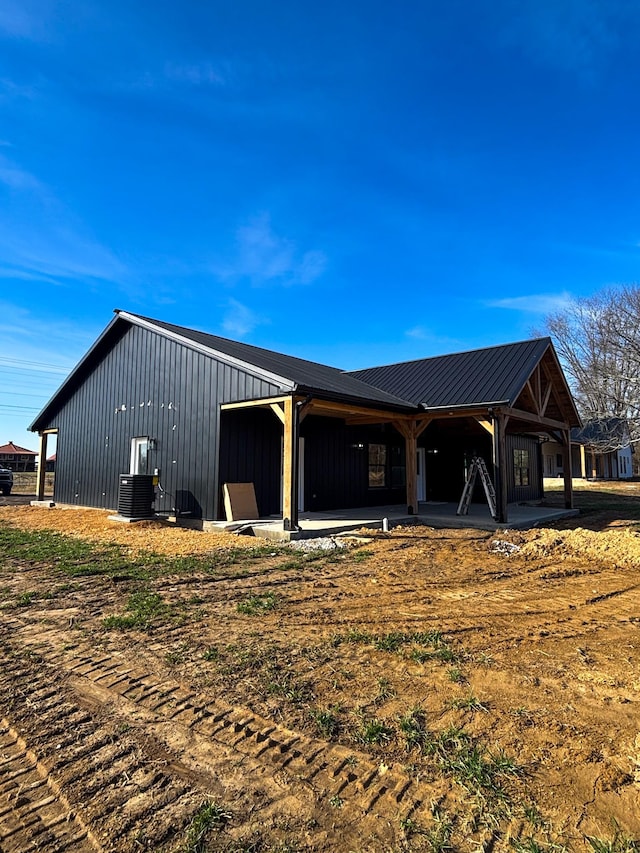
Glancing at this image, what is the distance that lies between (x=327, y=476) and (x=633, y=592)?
27.3ft

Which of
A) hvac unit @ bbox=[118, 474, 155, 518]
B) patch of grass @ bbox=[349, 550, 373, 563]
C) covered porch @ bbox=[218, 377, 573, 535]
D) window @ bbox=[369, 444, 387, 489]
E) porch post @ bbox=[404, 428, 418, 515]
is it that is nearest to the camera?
patch of grass @ bbox=[349, 550, 373, 563]

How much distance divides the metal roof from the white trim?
4544mm

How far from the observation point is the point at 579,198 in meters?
12.3

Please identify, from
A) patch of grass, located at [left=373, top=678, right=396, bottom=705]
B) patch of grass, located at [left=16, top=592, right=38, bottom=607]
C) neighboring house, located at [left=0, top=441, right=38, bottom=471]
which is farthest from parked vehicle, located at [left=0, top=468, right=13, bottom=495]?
patch of grass, located at [left=373, top=678, right=396, bottom=705]

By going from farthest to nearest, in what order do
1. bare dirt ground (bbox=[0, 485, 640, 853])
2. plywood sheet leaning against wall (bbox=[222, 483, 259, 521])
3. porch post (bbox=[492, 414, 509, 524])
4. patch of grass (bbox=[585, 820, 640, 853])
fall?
porch post (bbox=[492, 414, 509, 524]) < plywood sheet leaning against wall (bbox=[222, 483, 259, 521]) < bare dirt ground (bbox=[0, 485, 640, 853]) < patch of grass (bbox=[585, 820, 640, 853])

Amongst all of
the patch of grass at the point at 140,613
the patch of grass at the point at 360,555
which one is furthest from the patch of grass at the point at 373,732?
the patch of grass at the point at 360,555

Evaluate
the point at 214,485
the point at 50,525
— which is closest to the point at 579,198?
the point at 214,485

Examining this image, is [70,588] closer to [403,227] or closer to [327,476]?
[327,476]

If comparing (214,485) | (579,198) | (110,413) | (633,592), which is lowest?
(633,592)

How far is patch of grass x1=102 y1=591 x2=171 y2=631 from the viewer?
423 centimetres

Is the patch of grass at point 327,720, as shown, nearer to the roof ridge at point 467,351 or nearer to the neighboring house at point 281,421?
the neighboring house at point 281,421

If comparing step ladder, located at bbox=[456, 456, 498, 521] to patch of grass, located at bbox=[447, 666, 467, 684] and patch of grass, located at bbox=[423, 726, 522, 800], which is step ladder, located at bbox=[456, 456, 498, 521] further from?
patch of grass, located at bbox=[423, 726, 522, 800]

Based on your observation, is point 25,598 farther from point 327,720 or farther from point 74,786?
point 327,720

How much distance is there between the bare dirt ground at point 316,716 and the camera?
1871 millimetres
